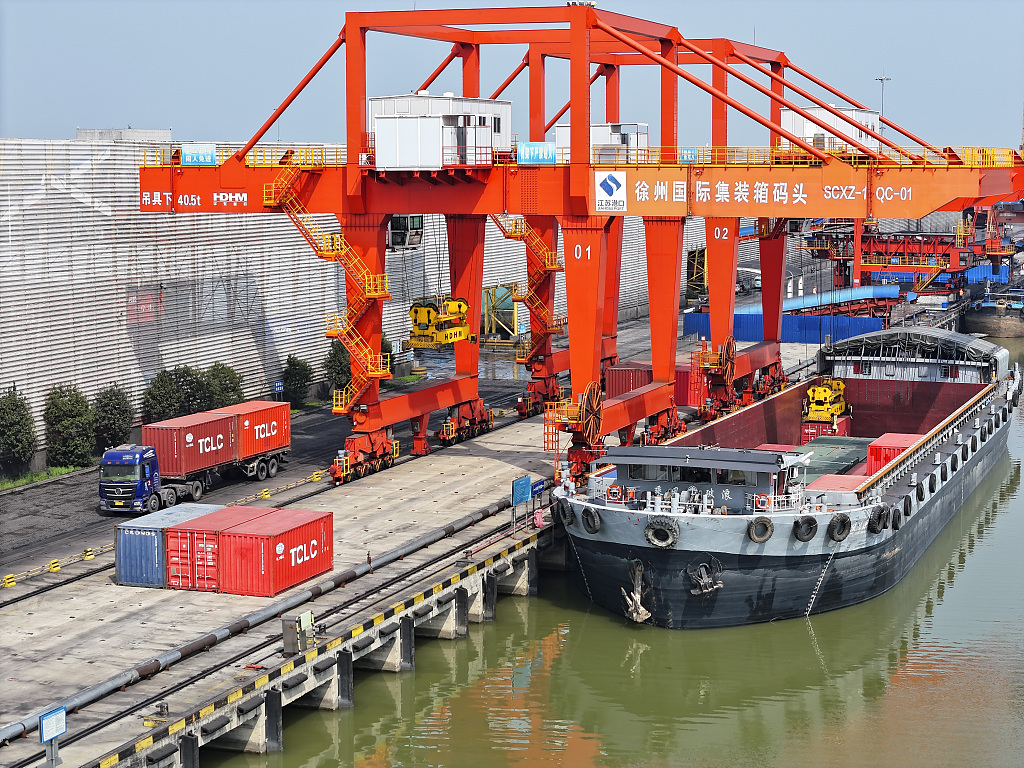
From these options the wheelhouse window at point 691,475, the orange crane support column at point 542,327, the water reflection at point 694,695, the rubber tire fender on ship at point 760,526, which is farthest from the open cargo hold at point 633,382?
the rubber tire fender on ship at point 760,526

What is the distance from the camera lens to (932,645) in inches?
1439

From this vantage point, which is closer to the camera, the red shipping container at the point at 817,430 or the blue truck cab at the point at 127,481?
the blue truck cab at the point at 127,481

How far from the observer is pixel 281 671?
2848cm

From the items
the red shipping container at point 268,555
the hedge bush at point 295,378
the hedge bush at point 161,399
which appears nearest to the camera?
the red shipping container at point 268,555

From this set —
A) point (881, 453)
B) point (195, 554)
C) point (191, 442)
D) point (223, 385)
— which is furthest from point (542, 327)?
point (195, 554)

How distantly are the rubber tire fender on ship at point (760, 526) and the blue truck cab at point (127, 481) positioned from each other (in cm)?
2004

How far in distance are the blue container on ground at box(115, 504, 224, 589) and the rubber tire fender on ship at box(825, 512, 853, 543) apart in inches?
681

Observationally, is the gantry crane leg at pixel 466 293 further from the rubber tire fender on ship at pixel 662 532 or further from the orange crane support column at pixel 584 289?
the rubber tire fender on ship at pixel 662 532

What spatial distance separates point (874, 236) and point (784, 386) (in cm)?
2996

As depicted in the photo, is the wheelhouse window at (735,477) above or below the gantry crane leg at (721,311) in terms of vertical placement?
below

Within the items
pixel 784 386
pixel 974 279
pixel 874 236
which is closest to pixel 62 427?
pixel 784 386

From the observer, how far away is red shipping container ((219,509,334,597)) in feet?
110

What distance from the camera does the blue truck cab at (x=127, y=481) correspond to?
Result: 42.8 m

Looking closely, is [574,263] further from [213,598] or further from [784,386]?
[784,386]
